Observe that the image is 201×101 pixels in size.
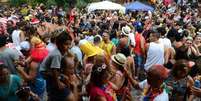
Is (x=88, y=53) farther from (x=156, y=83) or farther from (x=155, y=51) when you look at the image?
(x=156, y=83)

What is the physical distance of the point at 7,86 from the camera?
5.99m

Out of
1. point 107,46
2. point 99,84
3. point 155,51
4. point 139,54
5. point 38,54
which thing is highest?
point 99,84

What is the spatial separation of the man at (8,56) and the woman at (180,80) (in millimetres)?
2340

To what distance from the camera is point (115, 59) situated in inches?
280

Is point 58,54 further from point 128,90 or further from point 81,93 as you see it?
point 128,90

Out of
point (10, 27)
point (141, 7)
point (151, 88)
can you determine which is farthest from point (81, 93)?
point (141, 7)

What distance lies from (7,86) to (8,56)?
128 cm

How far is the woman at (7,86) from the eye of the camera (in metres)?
5.94

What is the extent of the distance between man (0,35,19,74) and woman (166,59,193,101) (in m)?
2.34

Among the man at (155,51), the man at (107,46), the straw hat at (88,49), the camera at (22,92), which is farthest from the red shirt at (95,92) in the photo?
the man at (107,46)

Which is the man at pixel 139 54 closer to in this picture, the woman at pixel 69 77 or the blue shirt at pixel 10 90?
the woman at pixel 69 77

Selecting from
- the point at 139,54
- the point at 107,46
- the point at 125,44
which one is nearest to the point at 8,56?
the point at 125,44

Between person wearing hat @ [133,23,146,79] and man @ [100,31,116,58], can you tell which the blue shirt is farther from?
person wearing hat @ [133,23,146,79]

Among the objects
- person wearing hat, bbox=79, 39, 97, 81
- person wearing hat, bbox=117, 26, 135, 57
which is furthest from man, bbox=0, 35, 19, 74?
person wearing hat, bbox=117, 26, 135, 57
